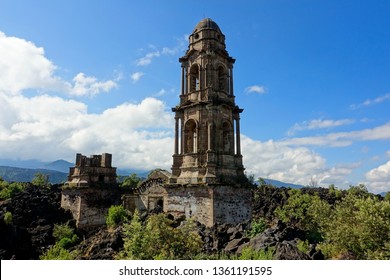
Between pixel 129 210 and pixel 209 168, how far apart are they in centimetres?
1397

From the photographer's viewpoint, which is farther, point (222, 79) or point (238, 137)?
point (222, 79)

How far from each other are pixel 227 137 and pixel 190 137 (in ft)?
12.0

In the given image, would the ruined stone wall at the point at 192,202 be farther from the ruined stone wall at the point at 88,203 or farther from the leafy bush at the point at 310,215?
the ruined stone wall at the point at 88,203

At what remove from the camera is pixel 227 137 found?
30969 millimetres

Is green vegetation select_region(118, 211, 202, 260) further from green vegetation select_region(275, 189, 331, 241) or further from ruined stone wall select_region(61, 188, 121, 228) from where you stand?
ruined stone wall select_region(61, 188, 121, 228)

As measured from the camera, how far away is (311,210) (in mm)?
38500

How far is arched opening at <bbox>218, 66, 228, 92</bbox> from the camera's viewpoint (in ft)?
103

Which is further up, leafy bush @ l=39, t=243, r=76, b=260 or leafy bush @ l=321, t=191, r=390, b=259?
leafy bush @ l=321, t=191, r=390, b=259

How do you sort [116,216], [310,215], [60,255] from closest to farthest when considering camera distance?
[60,255] < [116,216] < [310,215]

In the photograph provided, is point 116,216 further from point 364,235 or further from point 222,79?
point 364,235

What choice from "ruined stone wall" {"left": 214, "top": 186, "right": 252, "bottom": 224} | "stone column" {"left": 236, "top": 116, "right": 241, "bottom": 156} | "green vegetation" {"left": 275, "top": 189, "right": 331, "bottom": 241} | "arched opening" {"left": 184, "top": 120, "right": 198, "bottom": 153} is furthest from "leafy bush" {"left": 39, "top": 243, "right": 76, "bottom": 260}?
"green vegetation" {"left": 275, "top": 189, "right": 331, "bottom": 241}

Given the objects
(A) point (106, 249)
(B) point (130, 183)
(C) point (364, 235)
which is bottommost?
(A) point (106, 249)

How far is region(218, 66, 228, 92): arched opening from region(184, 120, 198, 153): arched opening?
4.61 m

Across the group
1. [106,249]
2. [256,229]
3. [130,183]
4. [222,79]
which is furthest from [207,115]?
[130,183]
